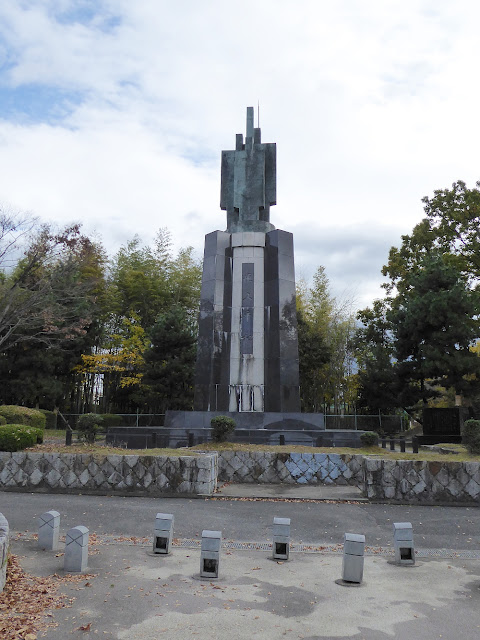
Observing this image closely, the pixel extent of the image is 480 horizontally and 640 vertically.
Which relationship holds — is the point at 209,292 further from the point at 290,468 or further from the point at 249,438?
the point at 290,468

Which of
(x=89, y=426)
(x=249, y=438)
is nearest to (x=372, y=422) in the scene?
(x=249, y=438)

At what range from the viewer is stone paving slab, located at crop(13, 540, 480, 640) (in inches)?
177

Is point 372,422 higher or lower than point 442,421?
lower

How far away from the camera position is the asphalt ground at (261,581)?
457cm

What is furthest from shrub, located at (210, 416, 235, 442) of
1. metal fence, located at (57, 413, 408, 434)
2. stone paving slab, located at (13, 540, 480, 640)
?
metal fence, located at (57, 413, 408, 434)

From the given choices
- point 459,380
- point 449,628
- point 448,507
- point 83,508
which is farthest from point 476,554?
point 459,380

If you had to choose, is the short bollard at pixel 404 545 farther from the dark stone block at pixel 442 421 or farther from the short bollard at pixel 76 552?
the dark stone block at pixel 442 421

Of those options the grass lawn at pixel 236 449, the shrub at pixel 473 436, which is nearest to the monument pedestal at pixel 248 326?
the grass lawn at pixel 236 449

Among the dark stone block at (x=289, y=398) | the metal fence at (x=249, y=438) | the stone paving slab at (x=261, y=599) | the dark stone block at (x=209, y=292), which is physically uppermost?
the dark stone block at (x=209, y=292)

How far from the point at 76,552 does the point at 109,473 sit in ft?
18.8

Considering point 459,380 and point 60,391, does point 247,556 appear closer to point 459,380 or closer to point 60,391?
point 459,380

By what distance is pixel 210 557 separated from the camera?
233 inches

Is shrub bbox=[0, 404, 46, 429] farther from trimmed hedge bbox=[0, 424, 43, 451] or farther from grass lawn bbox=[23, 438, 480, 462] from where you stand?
trimmed hedge bbox=[0, 424, 43, 451]

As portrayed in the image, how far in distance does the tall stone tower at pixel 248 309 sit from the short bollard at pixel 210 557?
13.2 m
